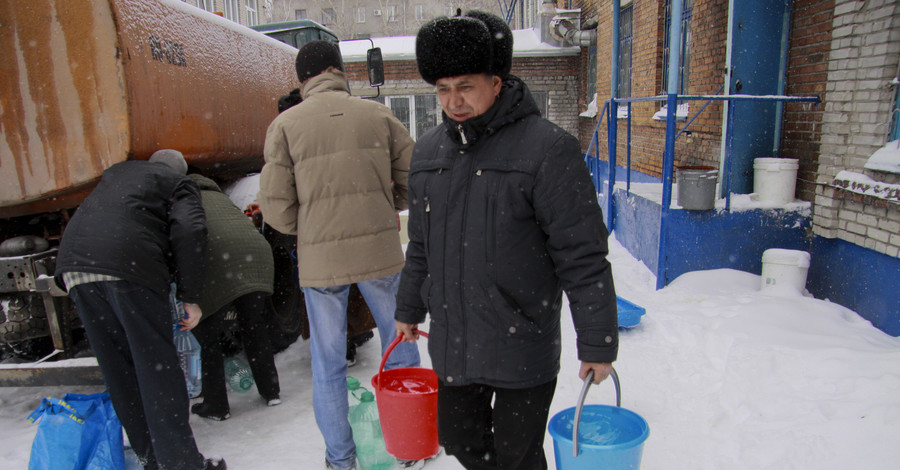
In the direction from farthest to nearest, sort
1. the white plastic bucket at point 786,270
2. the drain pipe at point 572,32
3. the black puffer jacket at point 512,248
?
the drain pipe at point 572,32, the white plastic bucket at point 786,270, the black puffer jacket at point 512,248

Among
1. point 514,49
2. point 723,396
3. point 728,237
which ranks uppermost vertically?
point 514,49

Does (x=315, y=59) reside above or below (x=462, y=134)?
above

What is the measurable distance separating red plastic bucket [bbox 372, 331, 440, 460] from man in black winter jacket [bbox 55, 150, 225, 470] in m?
0.98

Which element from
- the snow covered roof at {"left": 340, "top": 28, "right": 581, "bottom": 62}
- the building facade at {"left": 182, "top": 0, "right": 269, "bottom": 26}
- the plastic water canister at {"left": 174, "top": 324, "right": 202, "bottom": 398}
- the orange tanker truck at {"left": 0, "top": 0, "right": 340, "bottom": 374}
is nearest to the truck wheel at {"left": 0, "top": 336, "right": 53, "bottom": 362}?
the orange tanker truck at {"left": 0, "top": 0, "right": 340, "bottom": 374}

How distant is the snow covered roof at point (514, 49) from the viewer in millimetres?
14055

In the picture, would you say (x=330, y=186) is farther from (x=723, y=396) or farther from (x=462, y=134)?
(x=723, y=396)

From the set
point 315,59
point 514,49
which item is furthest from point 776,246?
point 514,49

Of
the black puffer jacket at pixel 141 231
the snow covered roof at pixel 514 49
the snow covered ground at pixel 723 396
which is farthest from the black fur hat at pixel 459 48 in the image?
the snow covered roof at pixel 514 49

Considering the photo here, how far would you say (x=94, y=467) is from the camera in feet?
8.69

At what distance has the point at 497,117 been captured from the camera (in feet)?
5.99

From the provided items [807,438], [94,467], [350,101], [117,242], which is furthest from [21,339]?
[807,438]

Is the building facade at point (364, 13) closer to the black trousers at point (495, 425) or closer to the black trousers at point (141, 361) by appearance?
the black trousers at point (141, 361)

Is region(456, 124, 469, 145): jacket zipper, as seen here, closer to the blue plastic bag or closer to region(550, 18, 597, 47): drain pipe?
the blue plastic bag

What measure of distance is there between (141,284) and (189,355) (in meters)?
0.88
